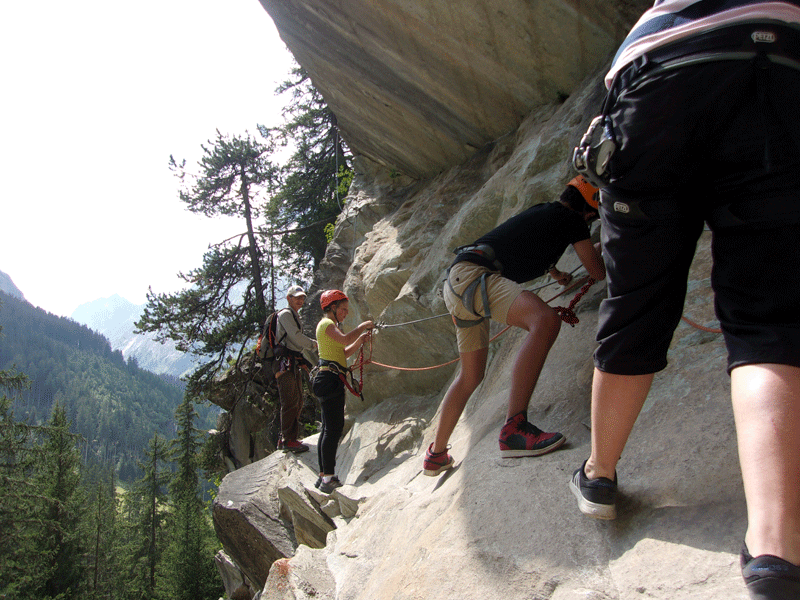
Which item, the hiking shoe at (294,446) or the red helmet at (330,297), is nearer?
the red helmet at (330,297)

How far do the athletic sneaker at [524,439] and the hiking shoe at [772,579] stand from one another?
1464 millimetres

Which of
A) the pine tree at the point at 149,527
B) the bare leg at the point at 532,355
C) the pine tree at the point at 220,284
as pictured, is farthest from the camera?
the pine tree at the point at 149,527

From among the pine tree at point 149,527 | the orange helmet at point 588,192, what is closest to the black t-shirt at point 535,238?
the orange helmet at point 588,192

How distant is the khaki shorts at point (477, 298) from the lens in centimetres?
302

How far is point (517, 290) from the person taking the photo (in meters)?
3.00

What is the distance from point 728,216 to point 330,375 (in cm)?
457

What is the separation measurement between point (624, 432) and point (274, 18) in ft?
27.1

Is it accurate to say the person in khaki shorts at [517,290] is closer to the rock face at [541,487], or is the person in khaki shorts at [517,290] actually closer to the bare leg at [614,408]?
the rock face at [541,487]

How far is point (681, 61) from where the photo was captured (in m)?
1.41

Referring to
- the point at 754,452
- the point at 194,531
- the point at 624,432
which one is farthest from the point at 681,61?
the point at 194,531

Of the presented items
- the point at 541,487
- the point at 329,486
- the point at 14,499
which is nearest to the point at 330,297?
the point at 329,486

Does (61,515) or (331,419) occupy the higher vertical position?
(331,419)

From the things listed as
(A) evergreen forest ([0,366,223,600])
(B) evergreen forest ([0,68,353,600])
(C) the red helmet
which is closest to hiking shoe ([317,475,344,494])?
(C) the red helmet

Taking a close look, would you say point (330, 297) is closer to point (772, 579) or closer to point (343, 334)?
point (343, 334)
